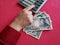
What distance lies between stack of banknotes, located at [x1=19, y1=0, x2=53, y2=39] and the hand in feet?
0.11

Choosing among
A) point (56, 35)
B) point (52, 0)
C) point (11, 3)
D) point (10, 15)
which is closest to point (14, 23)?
point (10, 15)

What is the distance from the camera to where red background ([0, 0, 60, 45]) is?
3.33ft

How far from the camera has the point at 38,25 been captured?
3.64ft

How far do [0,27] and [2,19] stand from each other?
8 centimetres

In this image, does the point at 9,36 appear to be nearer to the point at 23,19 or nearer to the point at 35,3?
the point at 23,19

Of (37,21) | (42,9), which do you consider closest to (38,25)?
(37,21)

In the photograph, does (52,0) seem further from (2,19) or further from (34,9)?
(2,19)

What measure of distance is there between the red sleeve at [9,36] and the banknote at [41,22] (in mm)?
99

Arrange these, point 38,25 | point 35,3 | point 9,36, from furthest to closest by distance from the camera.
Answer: point 35,3
point 38,25
point 9,36

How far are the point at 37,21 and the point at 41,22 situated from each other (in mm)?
33

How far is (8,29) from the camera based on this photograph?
3.38 feet

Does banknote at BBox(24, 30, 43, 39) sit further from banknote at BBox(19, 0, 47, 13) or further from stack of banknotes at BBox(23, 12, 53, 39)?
banknote at BBox(19, 0, 47, 13)

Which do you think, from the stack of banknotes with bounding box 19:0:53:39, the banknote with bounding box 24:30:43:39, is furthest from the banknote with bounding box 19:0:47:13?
the banknote with bounding box 24:30:43:39

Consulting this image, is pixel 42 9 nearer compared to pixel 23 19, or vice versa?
pixel 23 19
